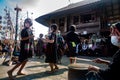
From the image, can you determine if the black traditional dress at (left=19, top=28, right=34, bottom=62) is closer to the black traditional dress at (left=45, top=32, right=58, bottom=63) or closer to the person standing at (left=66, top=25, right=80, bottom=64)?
the black traditional dress at (left=45, top=32, right=58, bottom=63)

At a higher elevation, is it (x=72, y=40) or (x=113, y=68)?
(x=72, y=40)

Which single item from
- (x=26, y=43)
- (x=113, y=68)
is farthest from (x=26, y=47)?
(x=113, y=68)

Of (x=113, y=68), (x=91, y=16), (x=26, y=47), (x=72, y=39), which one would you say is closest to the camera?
(x=113, y=68)

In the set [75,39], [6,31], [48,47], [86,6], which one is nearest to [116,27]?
[48,47]

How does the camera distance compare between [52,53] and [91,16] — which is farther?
[91,16]

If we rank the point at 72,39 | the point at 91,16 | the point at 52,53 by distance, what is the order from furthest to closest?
the point at 91,16 → the point at 72,39 → the point at 52,53

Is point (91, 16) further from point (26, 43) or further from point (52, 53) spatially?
point (26, 43)

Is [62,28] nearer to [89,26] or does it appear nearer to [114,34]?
[89,26]

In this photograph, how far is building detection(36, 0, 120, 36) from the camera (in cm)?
1723

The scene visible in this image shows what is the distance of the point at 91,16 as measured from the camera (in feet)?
66.1

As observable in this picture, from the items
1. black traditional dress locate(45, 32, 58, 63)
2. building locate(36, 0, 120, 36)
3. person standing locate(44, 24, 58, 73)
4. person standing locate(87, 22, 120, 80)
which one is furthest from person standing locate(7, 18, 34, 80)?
building locate(36, 0, 120, 36)

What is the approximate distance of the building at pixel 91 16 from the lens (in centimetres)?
1723

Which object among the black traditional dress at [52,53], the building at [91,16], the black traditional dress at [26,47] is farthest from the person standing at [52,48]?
the building at [91,16]

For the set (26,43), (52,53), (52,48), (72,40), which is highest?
(72,40)
